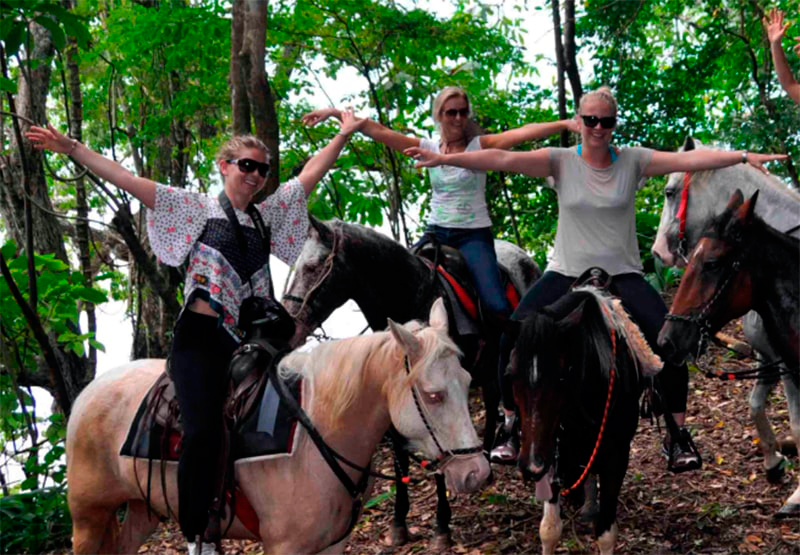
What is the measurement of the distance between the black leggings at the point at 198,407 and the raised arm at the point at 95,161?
64 cm

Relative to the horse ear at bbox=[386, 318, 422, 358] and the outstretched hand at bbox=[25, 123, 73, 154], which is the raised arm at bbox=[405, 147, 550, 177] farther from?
the outstretched hand at bbox=[25, 123, 73, 154]

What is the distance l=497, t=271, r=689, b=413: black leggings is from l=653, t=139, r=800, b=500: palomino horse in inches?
41.0

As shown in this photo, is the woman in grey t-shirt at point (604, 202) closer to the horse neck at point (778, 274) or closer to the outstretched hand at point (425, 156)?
the outstretched hand at point (425, 156)

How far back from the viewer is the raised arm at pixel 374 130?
17.3 feet

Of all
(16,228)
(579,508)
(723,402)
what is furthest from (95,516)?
(723,402)

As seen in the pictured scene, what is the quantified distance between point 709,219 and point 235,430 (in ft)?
13.0

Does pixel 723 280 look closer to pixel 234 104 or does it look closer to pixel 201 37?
pixel 234 104

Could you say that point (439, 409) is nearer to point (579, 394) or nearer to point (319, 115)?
point (579, 394)

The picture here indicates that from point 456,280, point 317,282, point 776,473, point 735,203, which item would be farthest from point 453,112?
point 776,473

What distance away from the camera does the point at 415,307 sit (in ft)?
20.1

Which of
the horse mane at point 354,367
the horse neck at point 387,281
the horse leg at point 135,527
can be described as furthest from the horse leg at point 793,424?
the horse leg at point 135,527

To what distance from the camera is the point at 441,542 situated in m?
6.23

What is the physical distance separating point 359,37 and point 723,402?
18.8 feet

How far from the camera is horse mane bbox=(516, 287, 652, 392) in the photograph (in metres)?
4.63
